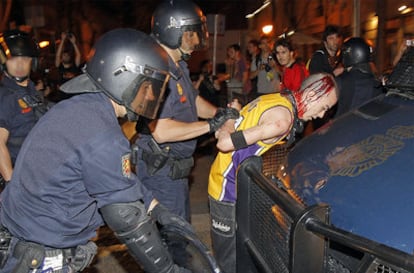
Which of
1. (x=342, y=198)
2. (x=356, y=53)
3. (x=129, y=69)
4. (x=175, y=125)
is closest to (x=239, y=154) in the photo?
(x=175, y=125)

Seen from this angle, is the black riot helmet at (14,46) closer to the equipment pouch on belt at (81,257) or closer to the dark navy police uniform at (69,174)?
the dark navy police uniform at (69,174)

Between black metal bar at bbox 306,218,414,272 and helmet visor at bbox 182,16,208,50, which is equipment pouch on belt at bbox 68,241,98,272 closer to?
black metal bar at bbox 306,218,414,272

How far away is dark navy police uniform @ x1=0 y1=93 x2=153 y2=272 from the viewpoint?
1.92 meters

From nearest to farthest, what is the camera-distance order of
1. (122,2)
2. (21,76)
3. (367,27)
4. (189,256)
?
1. (189,256)
2. (21,76)
3. (367,27)
4. (122,2)

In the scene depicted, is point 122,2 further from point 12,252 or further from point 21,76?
point 12,252

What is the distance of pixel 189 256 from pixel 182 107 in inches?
56.5

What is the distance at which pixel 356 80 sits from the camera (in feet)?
15.5

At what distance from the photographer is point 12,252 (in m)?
2.14

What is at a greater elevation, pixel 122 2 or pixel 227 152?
pixel 122 2

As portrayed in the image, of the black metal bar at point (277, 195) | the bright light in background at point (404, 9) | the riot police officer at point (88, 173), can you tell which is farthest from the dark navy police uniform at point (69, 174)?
the bright light in background at point (404, 9)

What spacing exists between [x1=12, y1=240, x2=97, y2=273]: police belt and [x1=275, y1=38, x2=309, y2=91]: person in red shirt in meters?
4.81

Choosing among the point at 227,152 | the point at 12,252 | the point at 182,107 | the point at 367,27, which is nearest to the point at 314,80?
the point at 227,152

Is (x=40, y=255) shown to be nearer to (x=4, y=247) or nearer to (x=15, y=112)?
(x=4, y=247)

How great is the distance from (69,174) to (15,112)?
2.02 m
